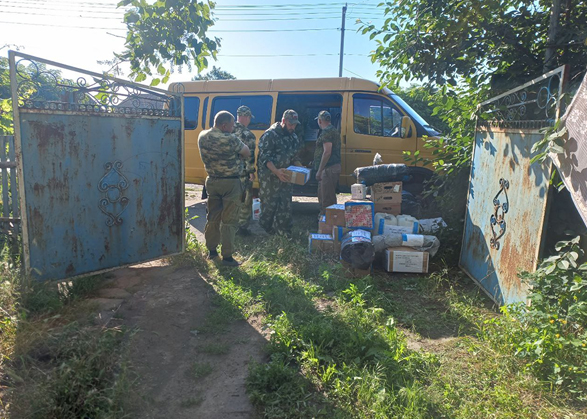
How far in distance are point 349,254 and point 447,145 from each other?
2.02 m

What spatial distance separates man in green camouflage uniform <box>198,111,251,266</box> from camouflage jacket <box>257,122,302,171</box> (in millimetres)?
814

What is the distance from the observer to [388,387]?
2559 millimetres

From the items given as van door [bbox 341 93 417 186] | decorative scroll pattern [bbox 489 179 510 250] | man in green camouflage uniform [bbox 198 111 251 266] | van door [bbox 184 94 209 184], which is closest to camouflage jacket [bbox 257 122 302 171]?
man in green camouflage uniform [bbox 198 111 251 266]

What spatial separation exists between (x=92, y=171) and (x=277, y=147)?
2637 millimetres

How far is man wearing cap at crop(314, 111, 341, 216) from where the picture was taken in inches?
233

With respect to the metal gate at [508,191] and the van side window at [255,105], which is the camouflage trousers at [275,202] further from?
the metal gate at [508,191]

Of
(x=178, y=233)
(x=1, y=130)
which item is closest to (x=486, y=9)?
(x=178, y=233)

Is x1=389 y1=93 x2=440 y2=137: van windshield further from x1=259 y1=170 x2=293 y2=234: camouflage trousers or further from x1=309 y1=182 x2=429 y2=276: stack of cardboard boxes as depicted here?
x1=259 y1=170 x2=293 y2=234: camouflage trousers

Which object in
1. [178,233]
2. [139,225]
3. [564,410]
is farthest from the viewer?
[178,233]

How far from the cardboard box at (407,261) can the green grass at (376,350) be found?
104 mm

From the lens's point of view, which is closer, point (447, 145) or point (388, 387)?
point (388, 387)

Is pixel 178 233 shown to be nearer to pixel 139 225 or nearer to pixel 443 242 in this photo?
pixel 139 225

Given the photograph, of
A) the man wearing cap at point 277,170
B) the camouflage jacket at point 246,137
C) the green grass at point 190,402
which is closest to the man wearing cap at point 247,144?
the camouflage jacket at point 246,137

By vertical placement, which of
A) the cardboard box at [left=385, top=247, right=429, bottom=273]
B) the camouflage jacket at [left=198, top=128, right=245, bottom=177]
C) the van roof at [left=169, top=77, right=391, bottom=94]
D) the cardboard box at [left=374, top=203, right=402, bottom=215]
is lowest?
the cardboard box at [left=385, top=247, right=429, bottom=273]
